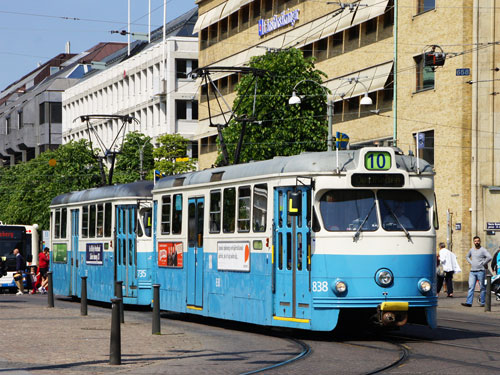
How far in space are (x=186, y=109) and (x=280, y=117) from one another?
41.2 metres

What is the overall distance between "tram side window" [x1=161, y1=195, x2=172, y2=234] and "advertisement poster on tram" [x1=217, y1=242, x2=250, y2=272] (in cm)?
280

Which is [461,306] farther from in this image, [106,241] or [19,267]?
[19,267]

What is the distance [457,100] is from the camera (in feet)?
138

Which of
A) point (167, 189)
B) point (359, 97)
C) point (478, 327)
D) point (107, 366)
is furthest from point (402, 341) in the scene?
point (359, 97)

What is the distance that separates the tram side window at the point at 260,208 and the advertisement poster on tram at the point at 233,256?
487 mm

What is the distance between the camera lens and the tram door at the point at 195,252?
20859 mm

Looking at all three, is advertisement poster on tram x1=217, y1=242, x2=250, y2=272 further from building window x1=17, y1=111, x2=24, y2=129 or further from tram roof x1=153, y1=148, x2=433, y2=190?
building window x1=17, y1=111, x2=24, y2=129

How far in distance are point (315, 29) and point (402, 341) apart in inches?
1501

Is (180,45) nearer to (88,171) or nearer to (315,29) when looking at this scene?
(88,171)

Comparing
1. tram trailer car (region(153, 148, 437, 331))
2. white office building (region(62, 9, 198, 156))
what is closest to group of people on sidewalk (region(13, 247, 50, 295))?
tram trailer car (region(153, 148, 437, 331))

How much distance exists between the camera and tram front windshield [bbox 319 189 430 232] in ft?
55.3

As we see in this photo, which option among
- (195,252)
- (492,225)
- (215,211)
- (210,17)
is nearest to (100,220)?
(195,252)

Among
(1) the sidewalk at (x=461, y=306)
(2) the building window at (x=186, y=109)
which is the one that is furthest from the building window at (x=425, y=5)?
(2) the building window at (x=186, y=109)

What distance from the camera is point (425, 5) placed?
146ft
